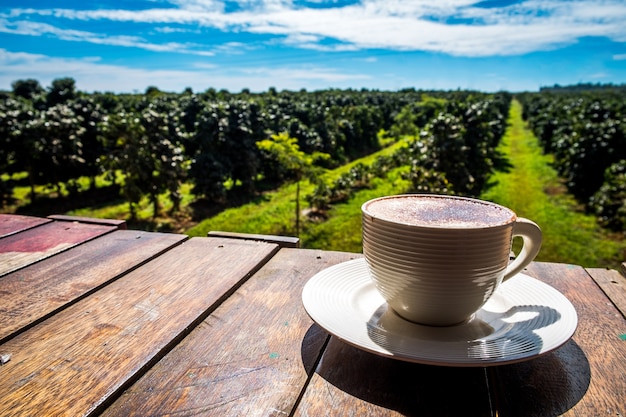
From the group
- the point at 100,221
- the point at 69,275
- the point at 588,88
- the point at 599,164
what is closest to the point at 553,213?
the point at 599,164

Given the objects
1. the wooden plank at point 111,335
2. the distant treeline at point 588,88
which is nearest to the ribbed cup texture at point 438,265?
the wooden plank at point 111,335

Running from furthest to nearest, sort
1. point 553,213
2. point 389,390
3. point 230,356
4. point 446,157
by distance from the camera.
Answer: point 553,213 → point 446,157 → point 230,356 → point 389,390

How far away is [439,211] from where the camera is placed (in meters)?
1.07

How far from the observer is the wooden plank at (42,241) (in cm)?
163

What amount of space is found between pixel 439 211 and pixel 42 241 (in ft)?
5.87

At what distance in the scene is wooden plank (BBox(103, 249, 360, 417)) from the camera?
83cm

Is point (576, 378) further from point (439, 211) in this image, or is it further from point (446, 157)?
point (446, 157)

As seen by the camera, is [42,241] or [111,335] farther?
[42,241]

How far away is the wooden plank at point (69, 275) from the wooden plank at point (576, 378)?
49.9 inches

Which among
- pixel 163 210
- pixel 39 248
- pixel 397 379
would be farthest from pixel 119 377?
pixel 163 210

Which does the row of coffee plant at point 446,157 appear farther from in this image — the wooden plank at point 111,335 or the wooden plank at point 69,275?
the wooden plank at point 111,335

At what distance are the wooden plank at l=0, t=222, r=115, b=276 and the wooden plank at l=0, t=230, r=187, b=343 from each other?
2.4 inches

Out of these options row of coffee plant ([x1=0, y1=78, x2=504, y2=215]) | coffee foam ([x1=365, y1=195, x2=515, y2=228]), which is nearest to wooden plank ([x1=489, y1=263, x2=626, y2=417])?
coffee foam ([x1=365, y1=195, x2=515, y2=228])

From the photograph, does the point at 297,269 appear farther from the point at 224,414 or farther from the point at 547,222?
the point at 547,222
